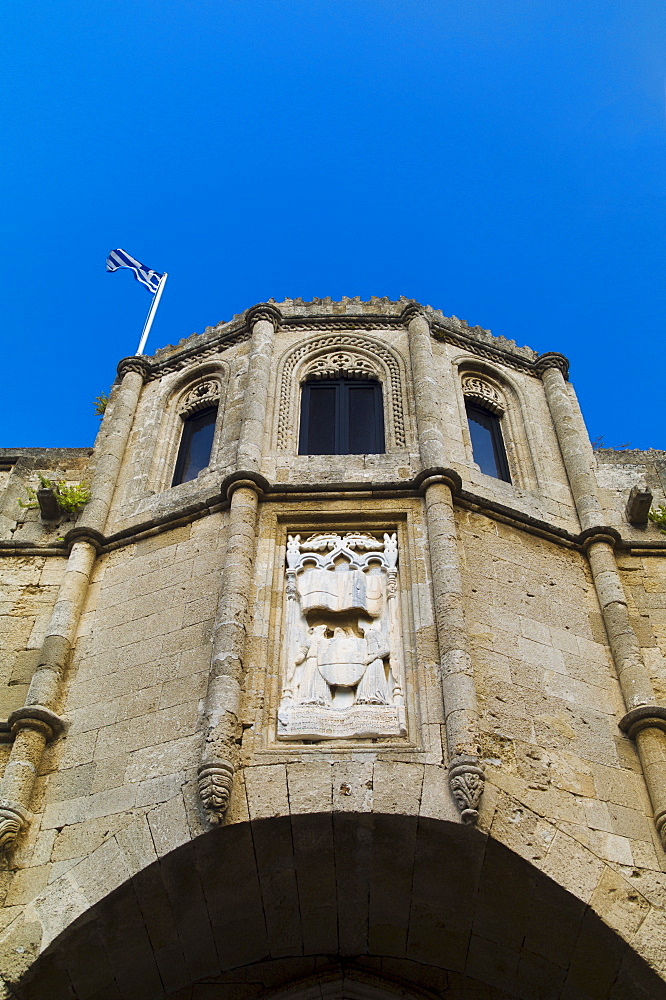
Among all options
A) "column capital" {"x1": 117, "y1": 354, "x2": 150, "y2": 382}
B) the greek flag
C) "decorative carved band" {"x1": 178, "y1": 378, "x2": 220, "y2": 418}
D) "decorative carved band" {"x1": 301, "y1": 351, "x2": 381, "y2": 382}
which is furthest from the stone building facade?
the greek flag

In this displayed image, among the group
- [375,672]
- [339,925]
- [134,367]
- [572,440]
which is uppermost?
[134,367]

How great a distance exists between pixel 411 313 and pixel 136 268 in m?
7.46

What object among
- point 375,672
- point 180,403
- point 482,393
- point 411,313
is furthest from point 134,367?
point 375,672

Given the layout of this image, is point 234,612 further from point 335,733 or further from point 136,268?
point 136,268

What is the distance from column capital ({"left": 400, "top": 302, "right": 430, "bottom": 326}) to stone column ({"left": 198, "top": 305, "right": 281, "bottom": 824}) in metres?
2.28

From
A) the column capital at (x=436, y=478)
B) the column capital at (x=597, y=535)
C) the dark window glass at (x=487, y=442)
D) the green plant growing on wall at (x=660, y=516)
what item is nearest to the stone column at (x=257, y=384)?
the column capital at (x=436, y=478)

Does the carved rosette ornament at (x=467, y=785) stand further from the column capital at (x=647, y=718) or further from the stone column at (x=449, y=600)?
the column capital at (x=647, y=718)

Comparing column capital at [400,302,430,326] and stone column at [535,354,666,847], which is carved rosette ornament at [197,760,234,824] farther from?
column capital at [400,302,430,326]

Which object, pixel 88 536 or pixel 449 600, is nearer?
pixel 449 600

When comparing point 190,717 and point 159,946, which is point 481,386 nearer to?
point 190,717

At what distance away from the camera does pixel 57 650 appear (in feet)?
35.6

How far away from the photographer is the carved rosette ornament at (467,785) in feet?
28.2

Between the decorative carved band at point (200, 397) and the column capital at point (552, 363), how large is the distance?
490 centimetres

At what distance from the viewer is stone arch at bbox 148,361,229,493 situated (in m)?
14.0
